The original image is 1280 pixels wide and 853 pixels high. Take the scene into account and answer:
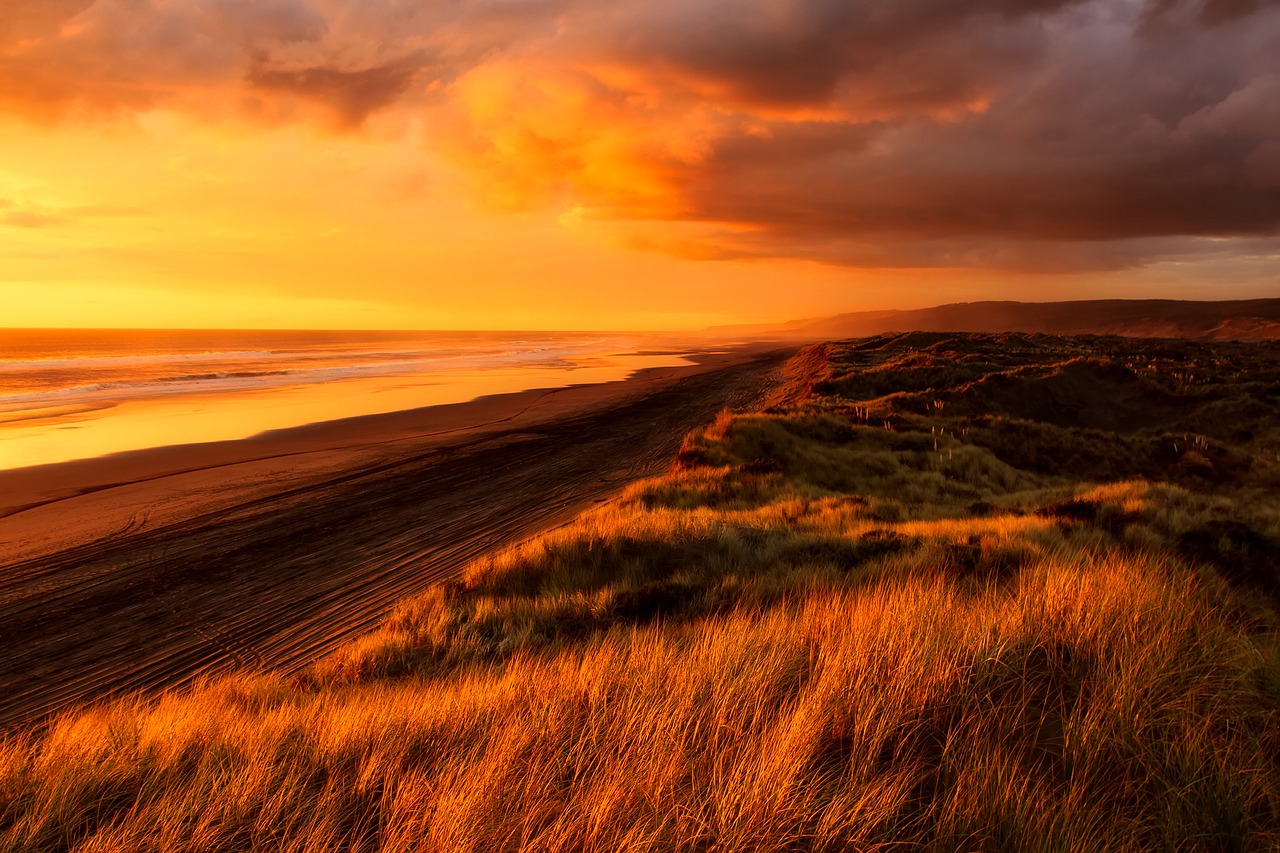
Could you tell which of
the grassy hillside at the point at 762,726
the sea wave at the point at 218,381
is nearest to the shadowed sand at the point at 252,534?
the grassy hillside at the point at 762,726

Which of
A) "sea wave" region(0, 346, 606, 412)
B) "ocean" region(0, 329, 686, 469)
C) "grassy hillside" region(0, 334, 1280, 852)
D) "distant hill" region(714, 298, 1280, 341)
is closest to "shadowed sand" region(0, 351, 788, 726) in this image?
"grassy hillside" region(0, 334, 1280, 852)

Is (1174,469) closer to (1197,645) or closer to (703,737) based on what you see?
(1197,645)

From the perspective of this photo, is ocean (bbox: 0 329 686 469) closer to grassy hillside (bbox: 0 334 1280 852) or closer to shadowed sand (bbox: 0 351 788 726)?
shadowed sand (bbox: 0 351 788 726)

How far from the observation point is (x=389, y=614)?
9164 millimetres

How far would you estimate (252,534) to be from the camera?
12672 millimetres

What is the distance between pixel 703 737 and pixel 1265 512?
11.1 m

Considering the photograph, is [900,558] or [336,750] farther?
[900,558]

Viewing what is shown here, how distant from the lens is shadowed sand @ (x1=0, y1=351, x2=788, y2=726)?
27.2ft

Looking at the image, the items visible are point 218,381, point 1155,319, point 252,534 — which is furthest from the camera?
point 1155,319

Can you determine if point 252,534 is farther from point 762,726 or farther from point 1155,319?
point 1155,319

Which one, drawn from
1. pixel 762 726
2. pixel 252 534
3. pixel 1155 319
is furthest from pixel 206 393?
pixel 1155 319

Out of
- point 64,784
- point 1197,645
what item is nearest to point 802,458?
point 1197,645

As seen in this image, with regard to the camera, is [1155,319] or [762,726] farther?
[1155,319]

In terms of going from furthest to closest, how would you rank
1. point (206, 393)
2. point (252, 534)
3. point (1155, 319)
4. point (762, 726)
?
point (1155, 319) → point (206, 393) → point (252, 534) → point (762, 726)
